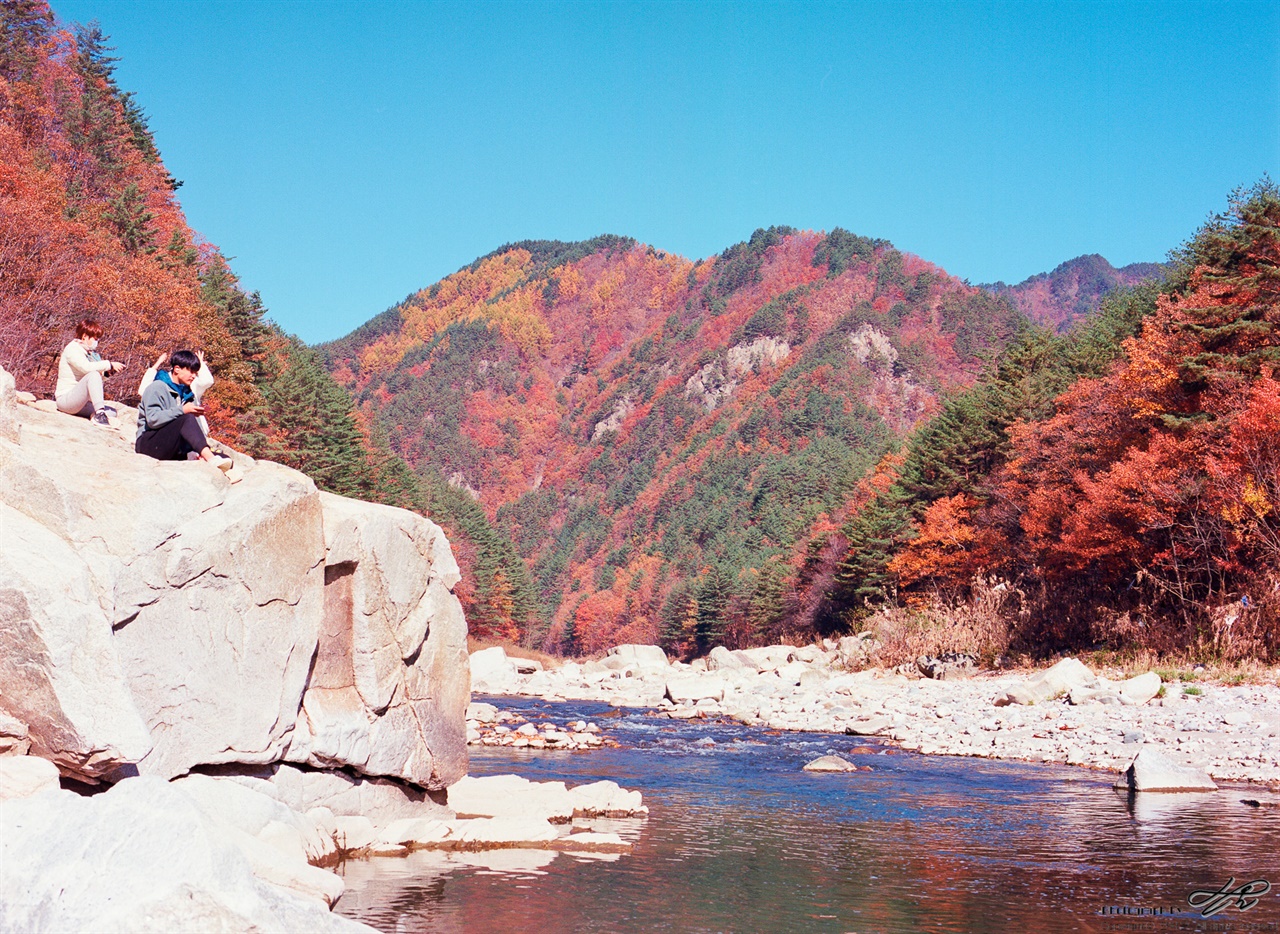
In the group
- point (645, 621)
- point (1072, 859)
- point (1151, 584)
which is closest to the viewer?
point (1072, 859)

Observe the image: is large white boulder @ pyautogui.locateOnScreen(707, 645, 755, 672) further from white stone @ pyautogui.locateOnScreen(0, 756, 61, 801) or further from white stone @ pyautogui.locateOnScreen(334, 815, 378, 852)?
white stone @ pyautogui.locateOnScreen(0, 756, 61, 801)

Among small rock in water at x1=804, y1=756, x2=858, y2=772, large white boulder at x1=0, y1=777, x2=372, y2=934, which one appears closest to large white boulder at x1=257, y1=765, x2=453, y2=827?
large white boulder at x1=0, y1=777, x2=372, y2=934

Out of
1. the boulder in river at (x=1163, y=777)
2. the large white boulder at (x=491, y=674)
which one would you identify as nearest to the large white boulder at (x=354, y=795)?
the boulder in river at (x=1163, y=777)

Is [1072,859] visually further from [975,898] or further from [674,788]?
[674,788]

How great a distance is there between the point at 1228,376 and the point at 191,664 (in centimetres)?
2834

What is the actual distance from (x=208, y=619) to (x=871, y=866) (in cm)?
737

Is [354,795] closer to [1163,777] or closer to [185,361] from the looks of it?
[185,361]

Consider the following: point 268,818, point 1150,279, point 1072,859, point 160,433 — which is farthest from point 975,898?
point 1150,279

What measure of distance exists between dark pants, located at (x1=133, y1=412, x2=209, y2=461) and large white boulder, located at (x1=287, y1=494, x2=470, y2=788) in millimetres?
1714

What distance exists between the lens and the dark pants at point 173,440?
10297 millimetres

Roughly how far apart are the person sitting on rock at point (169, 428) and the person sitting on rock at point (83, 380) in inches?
32.3

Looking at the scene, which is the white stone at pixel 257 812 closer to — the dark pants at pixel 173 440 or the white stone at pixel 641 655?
the dark pants at pixel 173 440

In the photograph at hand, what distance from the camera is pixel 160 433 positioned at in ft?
33.9

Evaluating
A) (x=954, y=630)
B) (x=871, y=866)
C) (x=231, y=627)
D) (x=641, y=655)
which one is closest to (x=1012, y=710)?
(x=954, y=630)
